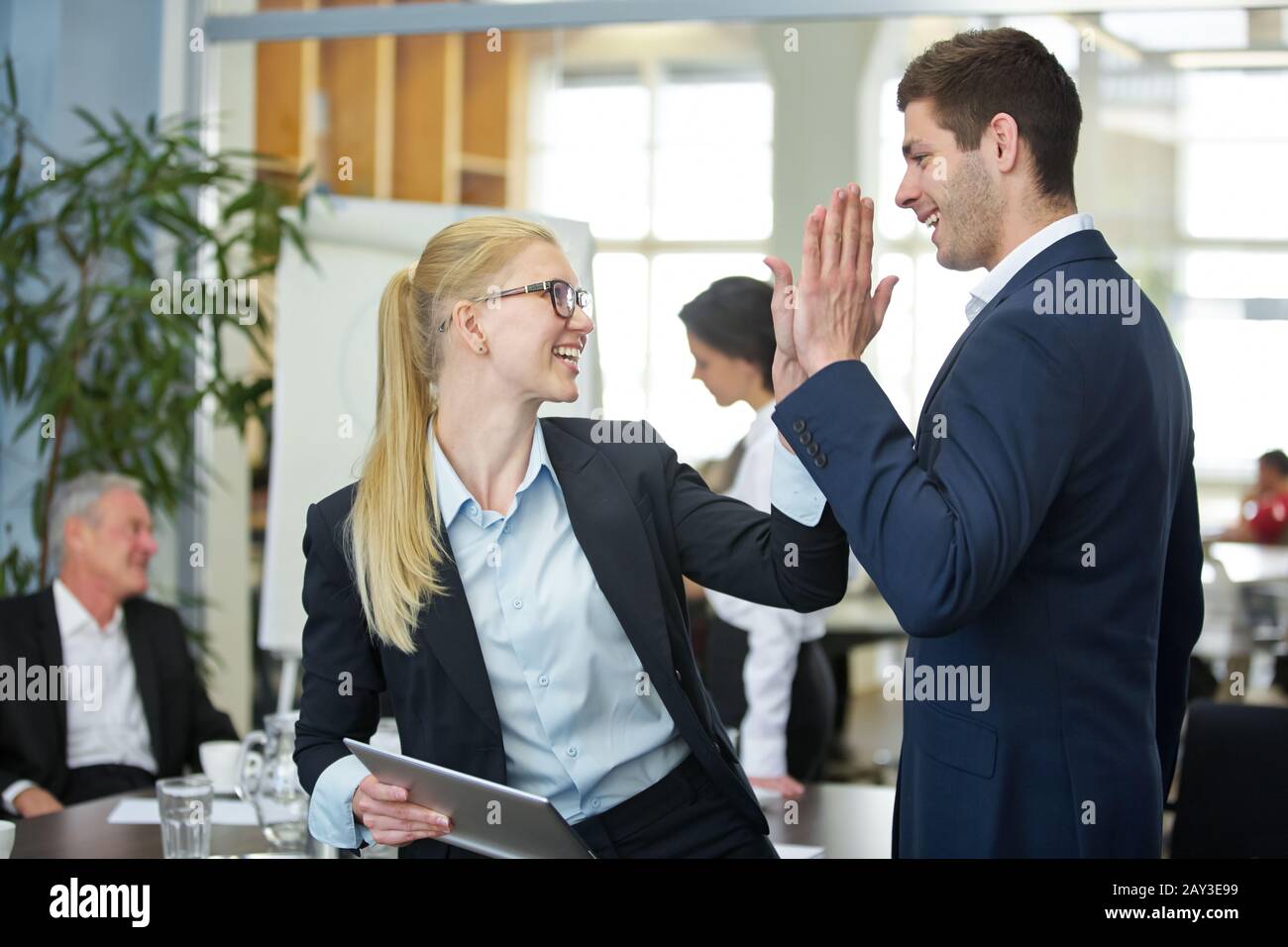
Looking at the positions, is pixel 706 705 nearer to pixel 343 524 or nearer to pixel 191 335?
pixel 343 524

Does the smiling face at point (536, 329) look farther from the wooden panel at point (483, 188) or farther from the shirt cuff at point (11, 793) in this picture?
the wooden panel at point (483, 188)

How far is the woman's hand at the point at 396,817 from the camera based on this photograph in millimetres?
1345

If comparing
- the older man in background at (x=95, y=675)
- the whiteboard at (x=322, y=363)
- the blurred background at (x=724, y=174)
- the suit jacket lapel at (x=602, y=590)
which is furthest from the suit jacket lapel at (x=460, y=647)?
the whiteboard at (x=322, y=363)

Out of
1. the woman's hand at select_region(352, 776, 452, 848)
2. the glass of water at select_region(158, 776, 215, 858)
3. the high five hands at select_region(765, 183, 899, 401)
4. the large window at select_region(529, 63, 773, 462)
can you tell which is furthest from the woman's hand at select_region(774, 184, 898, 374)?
the large window at select_region(529, 63, 773, 462)

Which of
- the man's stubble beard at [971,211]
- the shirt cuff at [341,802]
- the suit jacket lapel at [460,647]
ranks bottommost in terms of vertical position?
the shirt cuff at [341,802]

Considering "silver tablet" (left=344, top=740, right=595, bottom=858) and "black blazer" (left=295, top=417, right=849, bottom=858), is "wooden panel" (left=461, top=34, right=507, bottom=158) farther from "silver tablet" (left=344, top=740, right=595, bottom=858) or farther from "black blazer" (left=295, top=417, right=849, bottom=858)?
"silver tablet" (left=344, top=740, right=595, bottom=858)

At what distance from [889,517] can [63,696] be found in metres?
2.23

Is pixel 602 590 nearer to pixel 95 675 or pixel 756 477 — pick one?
pixel 756 477

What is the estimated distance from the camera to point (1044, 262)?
1.32 meters

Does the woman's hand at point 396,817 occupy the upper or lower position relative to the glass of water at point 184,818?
upper

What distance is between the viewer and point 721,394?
2697mm

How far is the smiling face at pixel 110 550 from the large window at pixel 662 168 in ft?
8.17
